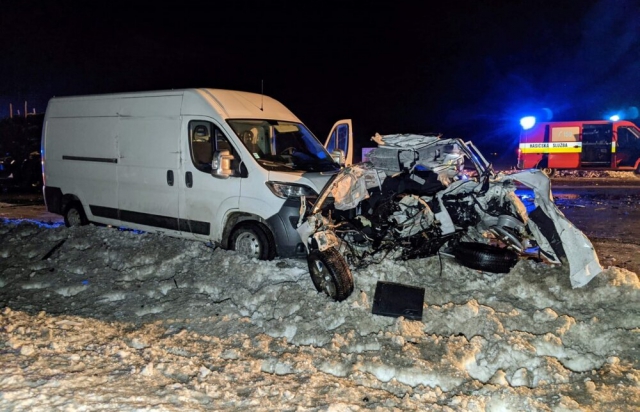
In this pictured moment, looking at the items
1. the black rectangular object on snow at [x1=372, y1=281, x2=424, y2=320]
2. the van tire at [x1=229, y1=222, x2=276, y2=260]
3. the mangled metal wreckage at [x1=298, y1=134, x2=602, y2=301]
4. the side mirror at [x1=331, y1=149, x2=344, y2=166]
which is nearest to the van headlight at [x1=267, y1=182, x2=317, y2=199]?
the mangled metal wreckage at [x1=298, y1=134, x2=602, y2=301]

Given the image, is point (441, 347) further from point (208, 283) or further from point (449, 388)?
point (208, 283)

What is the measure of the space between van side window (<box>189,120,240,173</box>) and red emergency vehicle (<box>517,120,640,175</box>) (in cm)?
1560

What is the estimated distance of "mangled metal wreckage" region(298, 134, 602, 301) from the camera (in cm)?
517

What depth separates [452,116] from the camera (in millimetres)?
39906

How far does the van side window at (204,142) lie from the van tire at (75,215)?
2899 mm

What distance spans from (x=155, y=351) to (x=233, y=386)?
87 centimetres

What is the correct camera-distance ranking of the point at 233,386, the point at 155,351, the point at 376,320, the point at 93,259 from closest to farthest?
the point at 233,386
the point at 155,351
the point at 376,320
the point at 93,259

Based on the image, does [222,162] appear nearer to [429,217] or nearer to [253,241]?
[253,241]

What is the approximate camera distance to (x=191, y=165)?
6957mm

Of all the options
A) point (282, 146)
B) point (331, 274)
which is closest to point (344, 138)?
point (282, 146)

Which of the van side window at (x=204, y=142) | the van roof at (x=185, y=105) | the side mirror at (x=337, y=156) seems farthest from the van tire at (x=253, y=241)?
the side mirror at (x=337, y=156)

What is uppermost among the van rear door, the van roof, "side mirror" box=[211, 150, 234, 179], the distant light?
the distant light

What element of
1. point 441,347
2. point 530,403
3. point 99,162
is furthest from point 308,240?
point 99,162

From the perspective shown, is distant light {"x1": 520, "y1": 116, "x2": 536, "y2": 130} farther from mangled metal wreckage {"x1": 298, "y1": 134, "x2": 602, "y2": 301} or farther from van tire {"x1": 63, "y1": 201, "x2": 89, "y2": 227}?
van tire {"x1": 63, "y1": 201, "x2": 89, "y2": 227}
